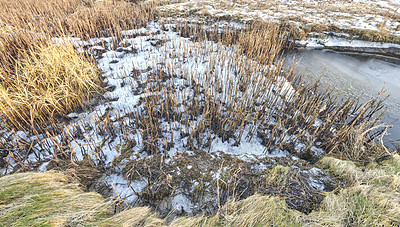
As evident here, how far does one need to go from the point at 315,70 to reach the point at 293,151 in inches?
167

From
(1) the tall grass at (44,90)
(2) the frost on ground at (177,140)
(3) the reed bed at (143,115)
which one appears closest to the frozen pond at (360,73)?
(3) the reed bed at (143,115)

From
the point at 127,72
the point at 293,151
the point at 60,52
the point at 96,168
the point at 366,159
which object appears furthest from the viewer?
the point at 127,72

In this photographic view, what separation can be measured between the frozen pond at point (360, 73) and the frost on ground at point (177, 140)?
5.00 ft

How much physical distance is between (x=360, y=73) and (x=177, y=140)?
6.84m

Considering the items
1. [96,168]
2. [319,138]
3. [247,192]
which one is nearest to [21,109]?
[96,168]

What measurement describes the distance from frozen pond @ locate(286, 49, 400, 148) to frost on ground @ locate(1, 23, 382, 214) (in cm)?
152

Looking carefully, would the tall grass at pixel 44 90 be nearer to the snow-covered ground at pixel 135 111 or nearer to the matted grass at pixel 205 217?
the snow-covered ground at pixel 135 111

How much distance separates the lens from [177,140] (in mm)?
3174

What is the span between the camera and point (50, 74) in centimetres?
342

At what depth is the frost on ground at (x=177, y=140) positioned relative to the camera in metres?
2.35

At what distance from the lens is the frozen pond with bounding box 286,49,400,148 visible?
4359 millimetres

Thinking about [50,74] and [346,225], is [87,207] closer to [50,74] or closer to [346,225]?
[346,225]

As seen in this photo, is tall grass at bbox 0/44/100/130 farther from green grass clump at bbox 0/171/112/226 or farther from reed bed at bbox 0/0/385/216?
green grass clump at bbox 0/171/112/226

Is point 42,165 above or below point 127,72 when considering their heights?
below
